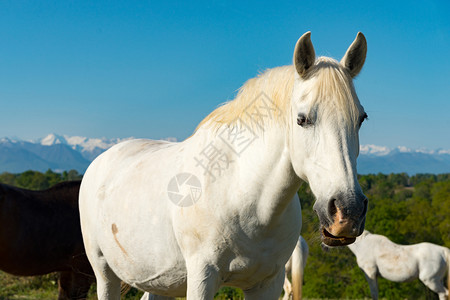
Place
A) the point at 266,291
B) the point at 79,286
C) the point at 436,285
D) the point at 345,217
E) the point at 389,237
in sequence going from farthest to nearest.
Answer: the point at 389,237 < the point at 436,285 < the point at 79,286 < the point at 266,291 < the point at 345,217

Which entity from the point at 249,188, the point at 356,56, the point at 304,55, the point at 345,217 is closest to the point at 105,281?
the point at 249,188

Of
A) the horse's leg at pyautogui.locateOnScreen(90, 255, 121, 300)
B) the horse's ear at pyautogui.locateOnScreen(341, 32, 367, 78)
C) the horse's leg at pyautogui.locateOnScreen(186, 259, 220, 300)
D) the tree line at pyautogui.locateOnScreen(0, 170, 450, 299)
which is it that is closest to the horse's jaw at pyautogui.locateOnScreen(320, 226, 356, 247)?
the horse's leg at pyautogui.locateOnScreen(186, 259, 220, 300)

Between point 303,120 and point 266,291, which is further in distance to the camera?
point 266,291

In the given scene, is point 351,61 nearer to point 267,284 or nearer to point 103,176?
point 267,284

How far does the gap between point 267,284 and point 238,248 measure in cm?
37

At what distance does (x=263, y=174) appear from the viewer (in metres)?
1.92

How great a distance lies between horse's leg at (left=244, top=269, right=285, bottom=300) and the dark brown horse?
3.34 m

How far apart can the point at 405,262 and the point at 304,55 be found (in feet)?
31.4

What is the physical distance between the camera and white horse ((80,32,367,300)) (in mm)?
1625

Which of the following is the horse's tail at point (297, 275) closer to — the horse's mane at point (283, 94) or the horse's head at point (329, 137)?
the horse's mane at point (283, 94)

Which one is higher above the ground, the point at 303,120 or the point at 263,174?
the point at 303,120

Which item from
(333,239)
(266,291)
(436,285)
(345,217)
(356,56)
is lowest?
(436,285)

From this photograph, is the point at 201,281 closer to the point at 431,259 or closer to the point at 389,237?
the point at 431,259

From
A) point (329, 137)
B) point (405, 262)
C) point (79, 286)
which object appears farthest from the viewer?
point (405, 262)
